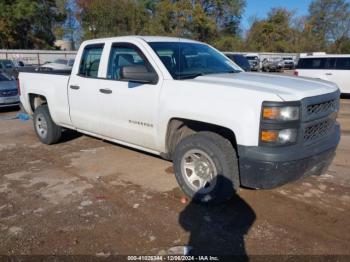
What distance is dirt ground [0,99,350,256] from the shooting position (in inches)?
134

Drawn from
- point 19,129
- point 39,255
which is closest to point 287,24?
point 19,129

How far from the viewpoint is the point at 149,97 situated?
4.50m

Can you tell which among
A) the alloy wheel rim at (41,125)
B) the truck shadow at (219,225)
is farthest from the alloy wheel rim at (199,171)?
the alloy wheel rim at (41,125)

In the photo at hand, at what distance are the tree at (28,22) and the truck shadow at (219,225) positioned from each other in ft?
150

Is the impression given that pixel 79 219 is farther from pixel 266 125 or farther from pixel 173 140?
pixel 266 125

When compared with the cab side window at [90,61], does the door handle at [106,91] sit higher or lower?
lower

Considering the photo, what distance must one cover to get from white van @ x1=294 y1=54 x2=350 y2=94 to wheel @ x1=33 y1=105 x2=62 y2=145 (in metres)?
11.7

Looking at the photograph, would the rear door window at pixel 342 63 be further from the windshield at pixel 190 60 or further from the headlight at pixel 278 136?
the headlight at pixel 278 136

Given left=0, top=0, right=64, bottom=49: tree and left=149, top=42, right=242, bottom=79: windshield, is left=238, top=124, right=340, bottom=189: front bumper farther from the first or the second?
left=0, top=0, right=64, bottom=49: tree

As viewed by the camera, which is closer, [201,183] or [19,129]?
[201,183]

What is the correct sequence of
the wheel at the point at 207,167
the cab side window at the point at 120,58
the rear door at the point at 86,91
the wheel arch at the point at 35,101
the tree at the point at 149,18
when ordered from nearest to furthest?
the wheel at the point at 207,167, the cab side window at the point at 120,58, the rear door at the point at 86,91, the wheel arch at the point at 35,101, the tree at the point at 149,18

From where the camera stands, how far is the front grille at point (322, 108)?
3.70 meters

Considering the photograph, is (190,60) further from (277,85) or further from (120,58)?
(277,85)

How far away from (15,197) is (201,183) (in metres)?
2.31
